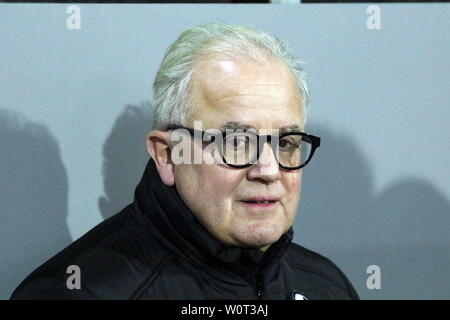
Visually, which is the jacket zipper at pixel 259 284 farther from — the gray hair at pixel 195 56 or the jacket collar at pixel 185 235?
the gray hair at pixel 195 56

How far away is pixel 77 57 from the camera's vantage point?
1.89 meters

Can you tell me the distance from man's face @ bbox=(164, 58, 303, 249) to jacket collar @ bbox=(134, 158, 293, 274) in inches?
1.3

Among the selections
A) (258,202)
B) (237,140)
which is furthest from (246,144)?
(258,202)

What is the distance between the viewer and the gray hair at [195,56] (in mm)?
1598

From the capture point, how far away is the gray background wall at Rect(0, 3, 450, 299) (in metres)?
1.87

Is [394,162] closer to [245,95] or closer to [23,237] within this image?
[245,95]

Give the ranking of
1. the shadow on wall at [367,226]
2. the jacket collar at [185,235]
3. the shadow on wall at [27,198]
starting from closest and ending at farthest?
the jacket collar at [185,235]
the shadow on wall at [27,198]
the shadow on wall at [367,226]

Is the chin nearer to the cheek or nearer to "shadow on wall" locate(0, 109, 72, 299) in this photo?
the cheek

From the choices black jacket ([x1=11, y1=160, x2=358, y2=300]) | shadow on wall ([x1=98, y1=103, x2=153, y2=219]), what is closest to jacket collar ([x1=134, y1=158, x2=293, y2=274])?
black jacket ([x1=11, y1=160, x2=358, y2=300])

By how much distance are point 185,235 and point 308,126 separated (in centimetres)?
53

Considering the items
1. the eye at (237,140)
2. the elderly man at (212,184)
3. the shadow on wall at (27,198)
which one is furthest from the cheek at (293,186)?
the shadow on wall at (27,198)

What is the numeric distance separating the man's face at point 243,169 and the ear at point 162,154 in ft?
0.20

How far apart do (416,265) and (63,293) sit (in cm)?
95
